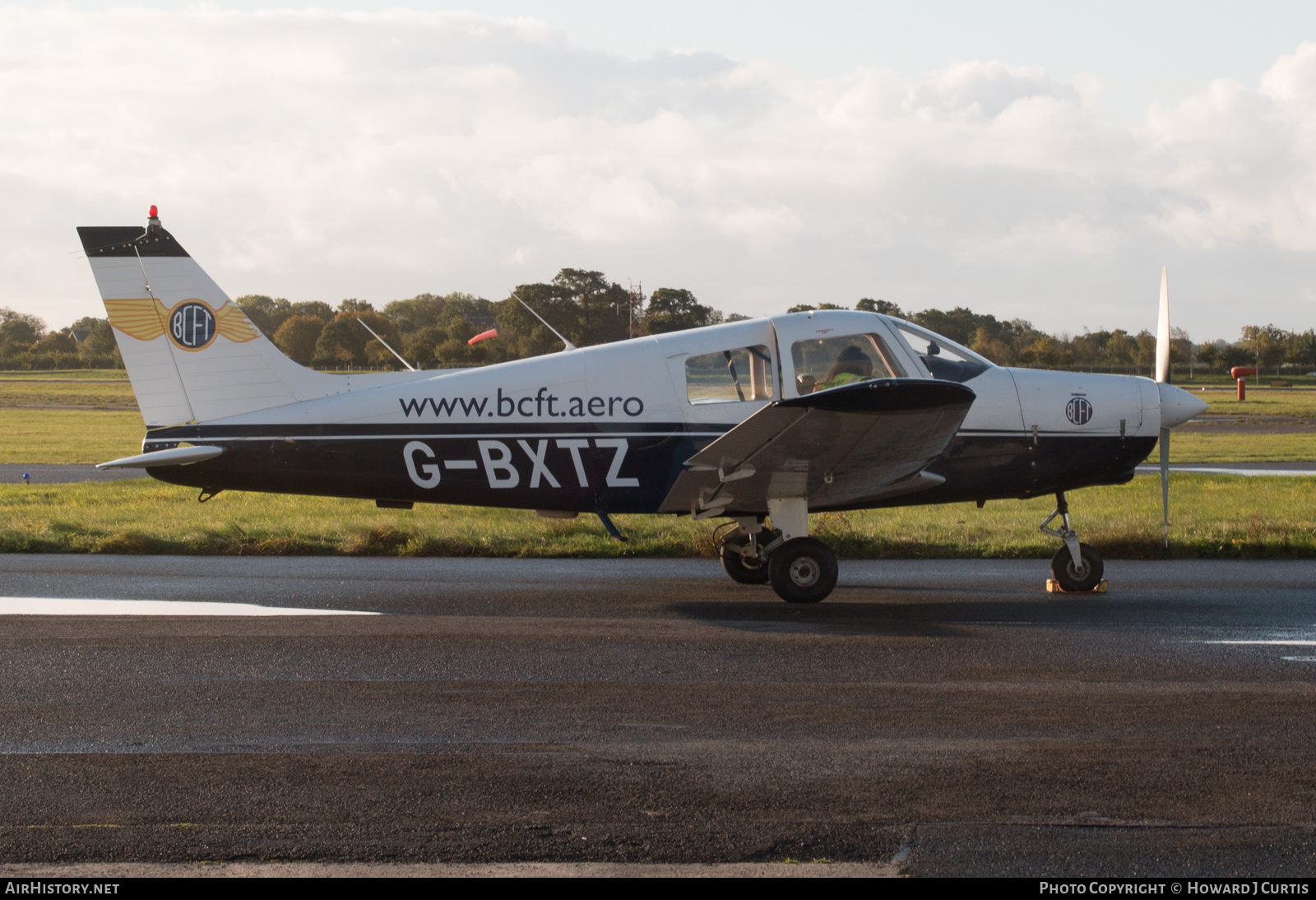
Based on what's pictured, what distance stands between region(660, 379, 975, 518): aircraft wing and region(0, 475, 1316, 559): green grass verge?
3.02 metres

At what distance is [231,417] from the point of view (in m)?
9.12

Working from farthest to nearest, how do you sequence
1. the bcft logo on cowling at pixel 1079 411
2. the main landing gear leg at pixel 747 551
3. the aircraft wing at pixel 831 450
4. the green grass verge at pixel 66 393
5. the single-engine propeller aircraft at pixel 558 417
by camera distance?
1. the green grass verge at pixel 66 393
2. the main landing gear leg at pixel 747 551
3. the bcft logo on cowling at pixel 1079 411
4. the single-engine propeller aircraft at pixel 558 417
5. the aircraft wing at pixel 831 450

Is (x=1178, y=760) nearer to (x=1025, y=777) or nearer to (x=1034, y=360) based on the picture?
(x=1025, y=777)

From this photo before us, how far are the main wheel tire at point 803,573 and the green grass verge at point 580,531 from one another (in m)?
3.22

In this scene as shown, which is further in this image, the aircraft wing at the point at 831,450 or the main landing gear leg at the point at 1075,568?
the main landing gear leg at the point at 1075,568

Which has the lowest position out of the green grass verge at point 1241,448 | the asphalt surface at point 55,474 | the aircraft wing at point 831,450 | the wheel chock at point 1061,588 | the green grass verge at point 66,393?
the wheel chock at point 1061,588

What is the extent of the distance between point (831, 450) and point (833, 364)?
3.21ft

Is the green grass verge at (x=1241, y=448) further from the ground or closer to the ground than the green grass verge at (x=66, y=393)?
closer to the ground

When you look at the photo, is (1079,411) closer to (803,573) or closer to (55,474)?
(803,573)

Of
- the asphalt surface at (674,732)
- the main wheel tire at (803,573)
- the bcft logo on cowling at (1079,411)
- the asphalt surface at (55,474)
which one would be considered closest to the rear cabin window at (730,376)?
the main wheel tire at (803,573)

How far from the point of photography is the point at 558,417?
909 cm

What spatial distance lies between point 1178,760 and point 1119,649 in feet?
7.50

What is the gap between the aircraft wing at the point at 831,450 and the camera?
7.51 meters

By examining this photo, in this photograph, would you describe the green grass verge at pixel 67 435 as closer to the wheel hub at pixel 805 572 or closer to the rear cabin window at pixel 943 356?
the wheel hub at pixel 805 572
